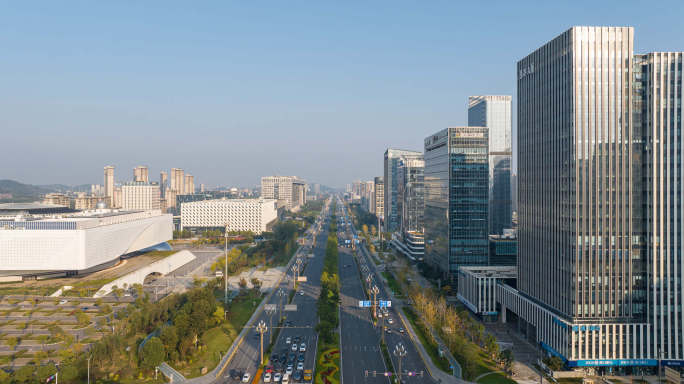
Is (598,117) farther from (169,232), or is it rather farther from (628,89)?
(169,232)

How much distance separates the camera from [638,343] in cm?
5116

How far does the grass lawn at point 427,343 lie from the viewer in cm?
5392

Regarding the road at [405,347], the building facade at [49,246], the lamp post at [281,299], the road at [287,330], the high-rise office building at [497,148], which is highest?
the high-rise office building at [497,148]

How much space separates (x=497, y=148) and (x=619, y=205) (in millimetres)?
123710

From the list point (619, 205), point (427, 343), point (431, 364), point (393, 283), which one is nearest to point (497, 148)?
point (393, 283)

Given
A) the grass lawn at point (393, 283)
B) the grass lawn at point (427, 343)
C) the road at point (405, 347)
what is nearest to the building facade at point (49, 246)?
the road at point (405, 347)

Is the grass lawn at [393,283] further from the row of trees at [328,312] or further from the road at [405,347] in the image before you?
the row of trees at [328,312]

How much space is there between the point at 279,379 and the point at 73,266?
65.8 m

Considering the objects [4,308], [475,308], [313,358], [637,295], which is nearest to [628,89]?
[637,295]

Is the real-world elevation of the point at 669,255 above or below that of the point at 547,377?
above

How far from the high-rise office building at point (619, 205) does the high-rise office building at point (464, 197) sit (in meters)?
39.2

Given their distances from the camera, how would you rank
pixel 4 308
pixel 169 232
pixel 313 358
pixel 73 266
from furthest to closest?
pixel 169 232 < pixel 73 266 < pixel 4 308 < pixel 313 358

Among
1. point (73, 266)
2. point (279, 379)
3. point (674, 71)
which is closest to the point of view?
point (279, 379)

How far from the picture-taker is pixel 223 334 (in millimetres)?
64625
